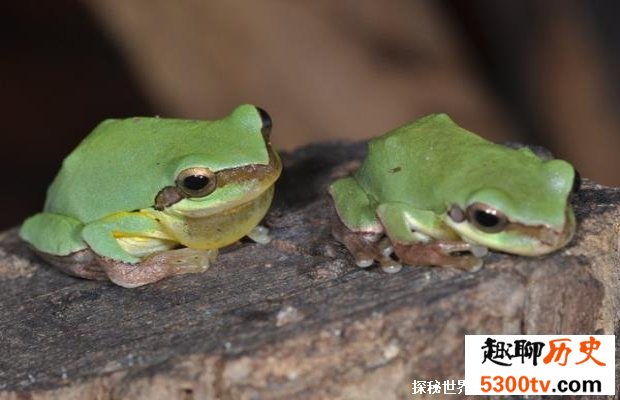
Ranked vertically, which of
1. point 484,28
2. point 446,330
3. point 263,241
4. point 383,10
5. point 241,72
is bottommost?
point 446,330

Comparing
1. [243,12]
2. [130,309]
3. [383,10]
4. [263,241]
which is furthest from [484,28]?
[130,309]

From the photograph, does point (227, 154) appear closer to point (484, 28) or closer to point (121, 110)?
point (484, 28)

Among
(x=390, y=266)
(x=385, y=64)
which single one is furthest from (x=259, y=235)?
(x=385, y=64)

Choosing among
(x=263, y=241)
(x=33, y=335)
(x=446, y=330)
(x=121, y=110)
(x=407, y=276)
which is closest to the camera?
(x=446, y=330)

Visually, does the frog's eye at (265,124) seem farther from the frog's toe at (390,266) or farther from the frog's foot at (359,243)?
the frog's toe at (390,266)

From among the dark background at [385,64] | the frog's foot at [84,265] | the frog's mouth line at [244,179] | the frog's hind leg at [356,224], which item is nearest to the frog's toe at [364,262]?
the frog's hind leg at [356,224]

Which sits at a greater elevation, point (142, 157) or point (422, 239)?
point (142, 157)

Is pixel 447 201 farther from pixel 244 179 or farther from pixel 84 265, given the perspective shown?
pixel 84 265
